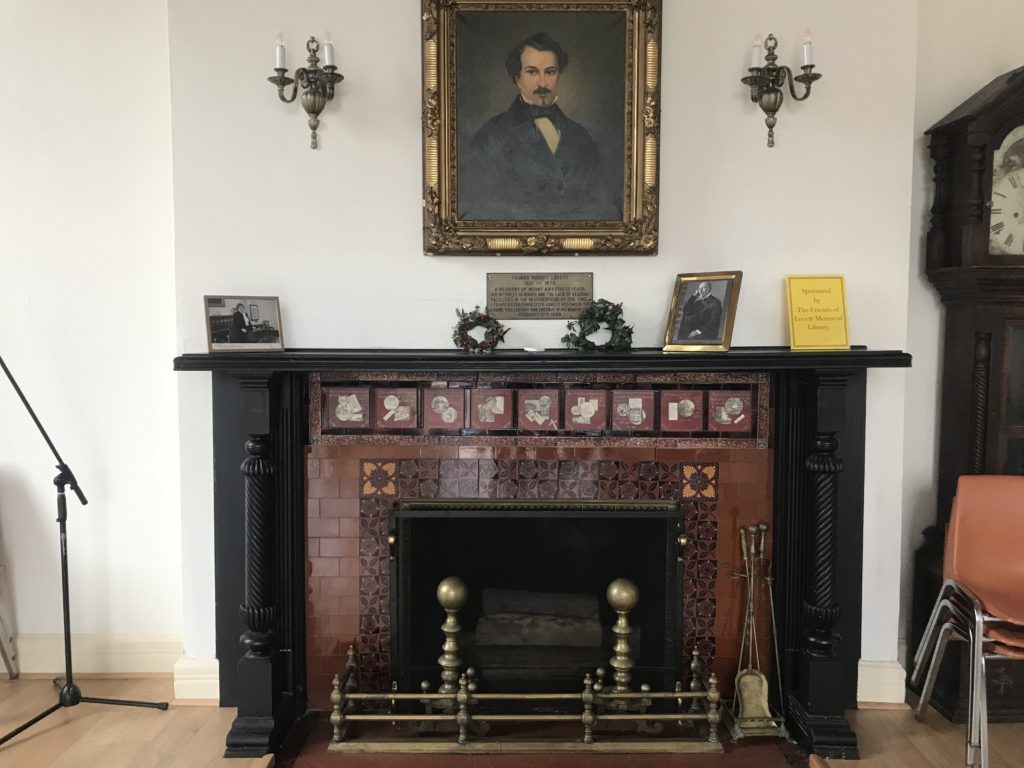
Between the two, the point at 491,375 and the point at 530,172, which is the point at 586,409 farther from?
the point at 530,172

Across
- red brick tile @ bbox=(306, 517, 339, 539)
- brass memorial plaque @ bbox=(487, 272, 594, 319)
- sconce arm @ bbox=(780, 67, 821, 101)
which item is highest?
sconce arm @ bbox=(780, 67, 821, 101)

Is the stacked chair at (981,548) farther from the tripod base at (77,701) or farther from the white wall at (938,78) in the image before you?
the tripod base at (77,701)

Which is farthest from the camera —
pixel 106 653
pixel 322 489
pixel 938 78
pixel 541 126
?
pixel 106 653

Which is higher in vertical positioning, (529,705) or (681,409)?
(681,409)

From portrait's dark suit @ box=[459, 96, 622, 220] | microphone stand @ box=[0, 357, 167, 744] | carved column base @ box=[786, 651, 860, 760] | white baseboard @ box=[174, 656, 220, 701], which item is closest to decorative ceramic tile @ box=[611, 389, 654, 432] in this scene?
portrait's dark suit @ box=[459, 96, 622, 220]

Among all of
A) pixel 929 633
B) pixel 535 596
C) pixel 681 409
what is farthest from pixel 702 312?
pixel 929 633

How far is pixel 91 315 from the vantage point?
119 inches

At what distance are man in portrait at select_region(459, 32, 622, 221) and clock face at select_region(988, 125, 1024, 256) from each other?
1390 mm

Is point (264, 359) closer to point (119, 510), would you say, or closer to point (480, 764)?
point (119, 510)

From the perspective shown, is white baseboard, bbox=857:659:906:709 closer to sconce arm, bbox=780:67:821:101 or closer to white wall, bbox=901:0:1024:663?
white wall, bbox=901:0:1024:663

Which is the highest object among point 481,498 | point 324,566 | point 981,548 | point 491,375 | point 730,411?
point 491,375

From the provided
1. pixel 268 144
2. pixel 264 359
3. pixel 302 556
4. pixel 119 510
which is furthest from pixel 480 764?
pixel 268 144

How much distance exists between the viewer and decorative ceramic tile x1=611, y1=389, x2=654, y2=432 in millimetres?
2723

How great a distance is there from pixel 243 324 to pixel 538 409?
3.58 ft
